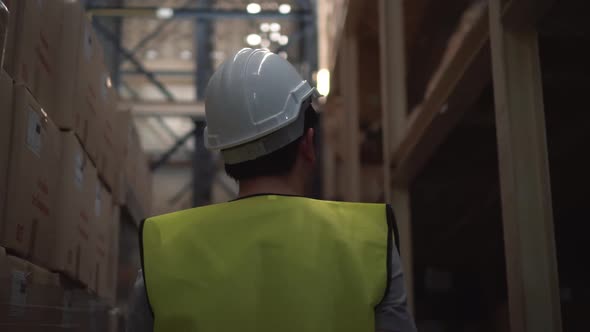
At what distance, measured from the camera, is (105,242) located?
4.05 metres

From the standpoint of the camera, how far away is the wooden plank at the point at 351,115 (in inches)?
258

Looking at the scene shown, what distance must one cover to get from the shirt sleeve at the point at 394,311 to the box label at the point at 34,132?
1.48 m

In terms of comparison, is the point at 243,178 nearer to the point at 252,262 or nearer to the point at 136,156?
the point at 252,262

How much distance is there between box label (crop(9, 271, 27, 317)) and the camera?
2.37 metres

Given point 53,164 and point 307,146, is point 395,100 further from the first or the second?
point 307,146

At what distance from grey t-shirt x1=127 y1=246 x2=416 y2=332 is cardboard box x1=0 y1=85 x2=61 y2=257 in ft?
2.58

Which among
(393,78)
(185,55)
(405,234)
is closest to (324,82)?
(393,78)

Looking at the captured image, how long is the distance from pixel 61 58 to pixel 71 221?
705 millimetres

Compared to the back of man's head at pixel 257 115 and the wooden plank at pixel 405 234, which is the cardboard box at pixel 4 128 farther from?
the wooden plank at pixel 405 234

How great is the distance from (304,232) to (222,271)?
0.22m

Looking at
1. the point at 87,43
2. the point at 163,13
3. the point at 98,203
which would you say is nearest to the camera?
the point at 87,43

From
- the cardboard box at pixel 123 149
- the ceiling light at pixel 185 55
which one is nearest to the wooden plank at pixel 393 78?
the cardboard box at pixel 123 149

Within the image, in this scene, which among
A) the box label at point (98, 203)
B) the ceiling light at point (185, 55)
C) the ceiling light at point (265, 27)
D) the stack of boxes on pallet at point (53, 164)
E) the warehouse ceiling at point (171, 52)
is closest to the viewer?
the stack of boxes on pallet at point (53, 164)

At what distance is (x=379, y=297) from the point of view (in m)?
1.73
